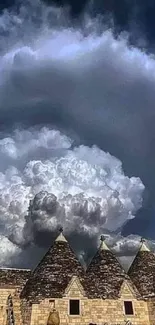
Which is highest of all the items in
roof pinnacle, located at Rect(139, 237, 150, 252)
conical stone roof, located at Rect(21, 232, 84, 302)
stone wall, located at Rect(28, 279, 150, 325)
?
roof pinnacle, located at Rect(139, 237, 150, 252)

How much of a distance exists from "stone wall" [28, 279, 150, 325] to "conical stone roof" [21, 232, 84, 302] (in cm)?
48

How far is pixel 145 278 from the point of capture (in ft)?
94.0

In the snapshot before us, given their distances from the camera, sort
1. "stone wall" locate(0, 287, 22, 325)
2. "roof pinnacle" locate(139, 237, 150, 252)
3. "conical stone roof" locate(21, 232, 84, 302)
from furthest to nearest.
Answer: "roof pinnacle" locate(139, 237, 150, 252) < "conical stone roof" locate(21, 232, 84, 302) < "stone wall" locate(0, 287, 22, 325)

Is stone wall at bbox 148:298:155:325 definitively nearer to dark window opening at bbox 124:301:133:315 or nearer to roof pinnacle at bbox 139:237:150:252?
dark window opening at bbox 124:301:133:315

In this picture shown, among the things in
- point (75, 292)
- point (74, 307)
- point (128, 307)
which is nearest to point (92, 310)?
point (74, 307)

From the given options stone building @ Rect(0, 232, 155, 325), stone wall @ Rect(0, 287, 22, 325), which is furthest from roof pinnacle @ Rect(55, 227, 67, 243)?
stone wall @ Rect(0, 287, 22, 325)

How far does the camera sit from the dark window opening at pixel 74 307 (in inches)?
997

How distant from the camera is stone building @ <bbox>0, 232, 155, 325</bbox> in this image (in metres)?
25.2

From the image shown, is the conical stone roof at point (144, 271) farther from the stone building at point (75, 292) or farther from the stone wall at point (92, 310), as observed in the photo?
the stone wall at point (92, 310)

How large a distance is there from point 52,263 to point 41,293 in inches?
96.3

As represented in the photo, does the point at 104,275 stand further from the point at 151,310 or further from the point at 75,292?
the point at 151,310

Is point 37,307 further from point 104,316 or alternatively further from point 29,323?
point 104,316

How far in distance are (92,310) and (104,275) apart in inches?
109

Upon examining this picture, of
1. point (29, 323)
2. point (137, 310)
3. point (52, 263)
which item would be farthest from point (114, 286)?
point (29, 323)
